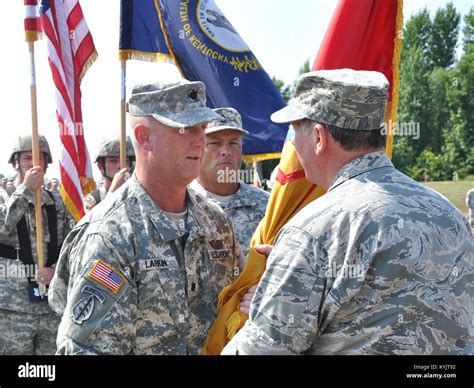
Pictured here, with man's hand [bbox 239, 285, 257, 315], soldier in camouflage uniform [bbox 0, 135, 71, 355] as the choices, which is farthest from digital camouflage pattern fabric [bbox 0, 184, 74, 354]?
man's hand [bbox 239, 285, 257, 315]

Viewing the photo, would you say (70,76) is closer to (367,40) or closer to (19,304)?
(19,304)

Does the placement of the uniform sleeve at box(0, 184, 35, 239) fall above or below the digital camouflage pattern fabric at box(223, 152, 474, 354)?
below

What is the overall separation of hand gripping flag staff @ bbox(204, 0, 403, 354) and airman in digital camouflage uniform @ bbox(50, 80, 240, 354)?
365mm

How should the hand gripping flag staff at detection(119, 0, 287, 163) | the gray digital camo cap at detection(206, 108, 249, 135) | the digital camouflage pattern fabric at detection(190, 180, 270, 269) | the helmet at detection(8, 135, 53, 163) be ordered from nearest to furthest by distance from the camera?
the digital camouflage pattern fabric at detection(190, 180, 270, 269)
the gray digital camo cap at detection(206, 108, 249, 135)
the hand gripping flag staff at detection(119, 0, 287, 163)
the helmet at detection(8, 135, 53, 163)

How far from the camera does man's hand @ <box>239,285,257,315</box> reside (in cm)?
319

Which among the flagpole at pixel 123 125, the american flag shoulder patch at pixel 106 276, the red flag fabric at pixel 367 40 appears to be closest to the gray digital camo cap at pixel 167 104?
the american flag shoulder patch at pixel 106 276

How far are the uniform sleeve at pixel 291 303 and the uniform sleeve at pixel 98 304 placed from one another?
75cm

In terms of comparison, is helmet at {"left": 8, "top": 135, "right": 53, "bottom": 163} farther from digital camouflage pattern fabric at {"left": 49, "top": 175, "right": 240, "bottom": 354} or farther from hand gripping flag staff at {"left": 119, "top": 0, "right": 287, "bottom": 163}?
digital camouflage pattern fabric at {"left": 49, "top": 175, "right": 240, "bottom": 354}

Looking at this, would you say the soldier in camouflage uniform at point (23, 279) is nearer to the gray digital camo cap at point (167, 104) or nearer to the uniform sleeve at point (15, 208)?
the uniform sleeve at point (15, 208)

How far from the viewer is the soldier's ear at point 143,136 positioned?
3238 millimetres

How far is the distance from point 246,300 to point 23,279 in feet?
10.9

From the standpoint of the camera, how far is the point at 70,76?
237 inches

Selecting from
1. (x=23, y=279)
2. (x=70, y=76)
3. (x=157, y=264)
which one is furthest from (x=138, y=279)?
(x=70, y=76)
